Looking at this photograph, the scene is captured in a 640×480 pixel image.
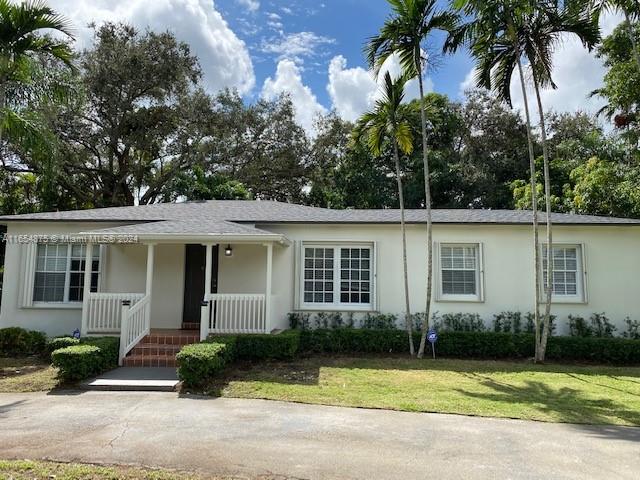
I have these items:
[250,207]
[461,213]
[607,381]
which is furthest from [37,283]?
[607,381]

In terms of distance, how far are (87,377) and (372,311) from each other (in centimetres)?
691

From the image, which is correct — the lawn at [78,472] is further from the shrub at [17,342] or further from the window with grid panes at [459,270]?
the window with grid panes at [459,270]

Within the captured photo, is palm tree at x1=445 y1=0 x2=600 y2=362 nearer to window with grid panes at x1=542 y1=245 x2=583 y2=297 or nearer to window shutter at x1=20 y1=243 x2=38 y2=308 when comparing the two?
window with grid panes at x1=542 y1=245 x2=583 y2=297

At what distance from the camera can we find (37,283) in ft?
40.2

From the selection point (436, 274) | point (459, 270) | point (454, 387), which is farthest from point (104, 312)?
point (459, 270)

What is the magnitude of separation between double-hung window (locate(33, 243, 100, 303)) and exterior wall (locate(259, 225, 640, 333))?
5190 millimetres

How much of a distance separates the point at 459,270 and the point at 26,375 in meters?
10.3

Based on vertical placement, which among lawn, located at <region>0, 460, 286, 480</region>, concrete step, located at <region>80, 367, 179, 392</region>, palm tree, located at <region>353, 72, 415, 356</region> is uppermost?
palm tree, located at <region>353, 72, 415, 356</region>

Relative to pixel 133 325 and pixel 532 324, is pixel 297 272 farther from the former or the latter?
pixel 532 324

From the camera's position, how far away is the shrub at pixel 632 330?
1203 cm

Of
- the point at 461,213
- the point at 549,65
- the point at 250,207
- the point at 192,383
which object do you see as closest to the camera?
the point at 192,383

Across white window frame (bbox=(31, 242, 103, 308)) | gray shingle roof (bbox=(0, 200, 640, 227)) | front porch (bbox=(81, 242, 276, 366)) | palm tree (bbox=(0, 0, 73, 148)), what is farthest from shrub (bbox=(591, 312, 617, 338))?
palm tree (bbox=(0, 0, 73, 148))

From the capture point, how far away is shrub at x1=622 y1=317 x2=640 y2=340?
12.0m

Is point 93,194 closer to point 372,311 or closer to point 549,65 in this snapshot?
point 372,311
